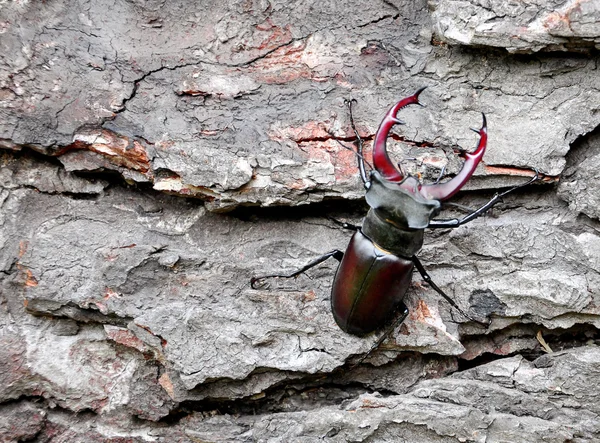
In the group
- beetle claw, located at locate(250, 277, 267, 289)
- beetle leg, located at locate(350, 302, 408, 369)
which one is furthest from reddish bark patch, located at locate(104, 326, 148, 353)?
beetle leg, located at locate(350, 302, 408, 369)

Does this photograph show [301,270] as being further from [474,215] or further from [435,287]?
[474,215]

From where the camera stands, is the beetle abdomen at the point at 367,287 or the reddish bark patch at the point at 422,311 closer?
the beetle abdomen at the point at 367,287

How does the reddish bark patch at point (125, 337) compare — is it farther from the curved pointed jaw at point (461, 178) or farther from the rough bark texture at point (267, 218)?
the curved pointed jaw at point (461, 178)

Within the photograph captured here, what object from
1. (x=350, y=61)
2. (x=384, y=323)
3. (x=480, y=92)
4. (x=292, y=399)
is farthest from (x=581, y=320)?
(x=350, y=61)

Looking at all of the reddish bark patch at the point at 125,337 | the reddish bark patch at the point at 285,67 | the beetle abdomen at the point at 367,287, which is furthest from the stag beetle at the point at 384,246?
the reddish bark patch at the point at 125,337

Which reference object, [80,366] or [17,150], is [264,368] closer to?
[80,366]

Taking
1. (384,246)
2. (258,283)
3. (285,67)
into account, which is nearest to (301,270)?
(258,283)
